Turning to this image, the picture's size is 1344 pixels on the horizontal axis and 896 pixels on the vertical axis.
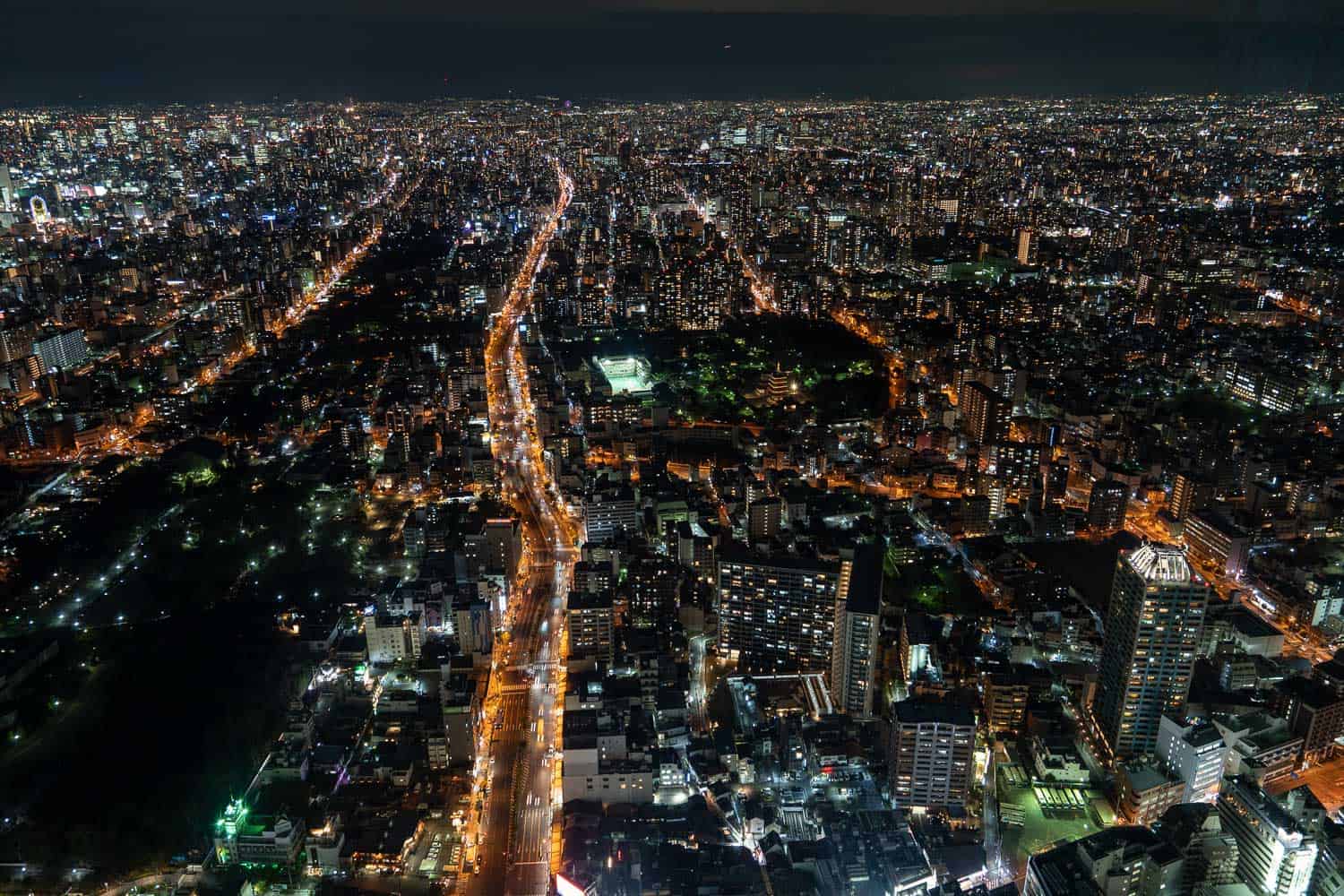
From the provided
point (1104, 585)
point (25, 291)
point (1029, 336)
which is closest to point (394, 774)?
point (1104, 585)

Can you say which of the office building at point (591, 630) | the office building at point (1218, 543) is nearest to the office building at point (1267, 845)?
Answer: the office building at point (1218, 543)

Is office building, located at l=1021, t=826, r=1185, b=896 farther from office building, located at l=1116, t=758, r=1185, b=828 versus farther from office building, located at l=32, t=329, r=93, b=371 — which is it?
office building, located at l=32, t=329, r=93, b=371

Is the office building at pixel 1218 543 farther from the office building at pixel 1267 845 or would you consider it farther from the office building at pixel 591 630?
the office building at pixel 591 630

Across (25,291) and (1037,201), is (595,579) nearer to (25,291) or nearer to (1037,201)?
(25,291)

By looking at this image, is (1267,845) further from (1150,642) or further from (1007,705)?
(1007,705)

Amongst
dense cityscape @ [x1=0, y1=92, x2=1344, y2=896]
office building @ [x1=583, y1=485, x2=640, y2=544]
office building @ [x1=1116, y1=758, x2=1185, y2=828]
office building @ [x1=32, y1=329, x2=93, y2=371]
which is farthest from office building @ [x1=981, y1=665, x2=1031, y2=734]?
office building @ [x1=32, y1=329, x2=93, y2=371]

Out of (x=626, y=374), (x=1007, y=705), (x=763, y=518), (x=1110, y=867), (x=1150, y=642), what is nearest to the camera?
(x=1110, y=867)

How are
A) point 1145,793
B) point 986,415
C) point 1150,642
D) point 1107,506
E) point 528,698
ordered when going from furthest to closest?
point 986,415 < point 1107,506 < point 528,698 < point 1150,642 < point 1145,793

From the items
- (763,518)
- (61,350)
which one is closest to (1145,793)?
(763,518)
